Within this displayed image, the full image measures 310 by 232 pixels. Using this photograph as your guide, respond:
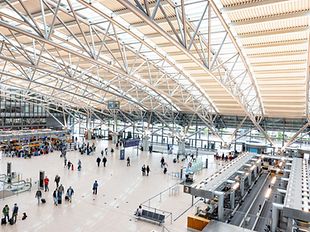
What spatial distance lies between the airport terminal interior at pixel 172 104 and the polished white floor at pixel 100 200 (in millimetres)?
80

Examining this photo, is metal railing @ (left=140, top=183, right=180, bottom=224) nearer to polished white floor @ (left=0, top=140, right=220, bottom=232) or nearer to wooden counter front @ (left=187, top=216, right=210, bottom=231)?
polished white floor @ (left=0, top=140, right=220, bottom=232)

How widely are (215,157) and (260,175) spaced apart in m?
11.6

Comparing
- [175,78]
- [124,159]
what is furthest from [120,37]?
[124,159]

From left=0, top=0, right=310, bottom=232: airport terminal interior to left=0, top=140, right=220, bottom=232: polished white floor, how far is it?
8cm

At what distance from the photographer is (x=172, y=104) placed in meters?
33.7

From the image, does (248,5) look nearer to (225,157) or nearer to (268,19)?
(268,19)

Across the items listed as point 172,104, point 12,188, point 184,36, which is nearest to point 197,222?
point 184,36

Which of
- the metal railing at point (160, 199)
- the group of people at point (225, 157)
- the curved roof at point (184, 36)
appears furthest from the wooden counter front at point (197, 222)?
the group of people at point (225, 157)

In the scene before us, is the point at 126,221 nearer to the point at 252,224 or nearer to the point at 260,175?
the point at 252,224

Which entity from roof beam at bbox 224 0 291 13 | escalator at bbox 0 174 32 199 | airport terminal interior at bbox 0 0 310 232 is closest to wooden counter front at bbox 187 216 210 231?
airport terminal interior at bbox 0 0 310 232

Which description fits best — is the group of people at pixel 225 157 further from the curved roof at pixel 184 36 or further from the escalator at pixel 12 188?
the escalator at pixel 12 188

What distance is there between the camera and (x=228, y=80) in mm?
19531

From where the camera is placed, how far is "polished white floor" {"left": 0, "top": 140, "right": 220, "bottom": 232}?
12.9m

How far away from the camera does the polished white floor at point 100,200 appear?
12.9 m
